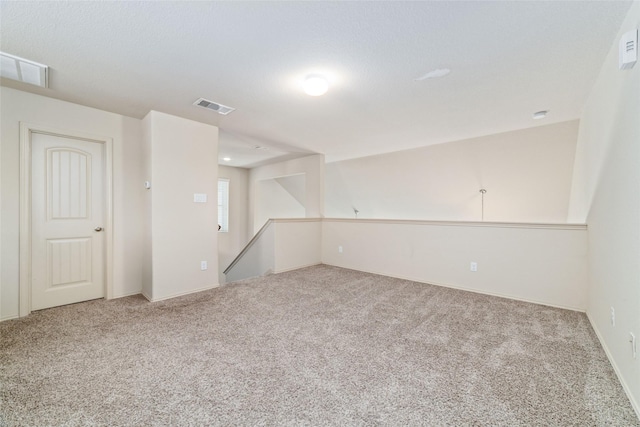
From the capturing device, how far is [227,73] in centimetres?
220

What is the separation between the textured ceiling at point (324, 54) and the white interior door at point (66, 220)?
2.03 feet

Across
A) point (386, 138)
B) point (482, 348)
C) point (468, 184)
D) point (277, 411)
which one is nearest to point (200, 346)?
point (277, 411)

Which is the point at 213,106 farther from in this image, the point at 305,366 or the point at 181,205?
the point at 305,366

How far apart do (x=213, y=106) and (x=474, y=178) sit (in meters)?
4.21

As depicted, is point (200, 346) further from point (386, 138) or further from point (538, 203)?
point (538, 203)

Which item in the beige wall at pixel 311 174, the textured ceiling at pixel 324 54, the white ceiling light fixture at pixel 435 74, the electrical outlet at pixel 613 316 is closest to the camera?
the textured ceiling at pixel 324 54

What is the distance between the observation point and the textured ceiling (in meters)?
1.54

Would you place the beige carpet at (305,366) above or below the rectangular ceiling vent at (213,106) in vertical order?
below

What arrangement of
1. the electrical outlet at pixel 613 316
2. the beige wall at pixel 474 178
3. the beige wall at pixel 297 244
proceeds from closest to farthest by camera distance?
1. the electrical outlet at pixel 613 316
2. the beige wall at pixel 474 178
3. the beige wall at pixel 297 244

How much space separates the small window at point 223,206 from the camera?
6871 mm

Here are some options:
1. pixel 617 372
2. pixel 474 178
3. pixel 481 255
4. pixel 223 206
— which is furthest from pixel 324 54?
pixel 223 206

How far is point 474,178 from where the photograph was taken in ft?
14.7

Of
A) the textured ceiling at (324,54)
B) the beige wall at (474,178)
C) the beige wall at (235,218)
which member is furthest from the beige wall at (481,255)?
the beige wall at (235,218)

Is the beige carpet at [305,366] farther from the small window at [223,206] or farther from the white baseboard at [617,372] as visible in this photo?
the small window at [223,206]
